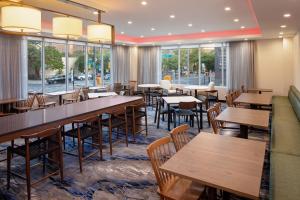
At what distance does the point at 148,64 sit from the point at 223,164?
391 inches

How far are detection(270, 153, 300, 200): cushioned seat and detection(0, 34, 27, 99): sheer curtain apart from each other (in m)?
6.94

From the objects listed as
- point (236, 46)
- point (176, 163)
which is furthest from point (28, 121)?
point (236, 46)

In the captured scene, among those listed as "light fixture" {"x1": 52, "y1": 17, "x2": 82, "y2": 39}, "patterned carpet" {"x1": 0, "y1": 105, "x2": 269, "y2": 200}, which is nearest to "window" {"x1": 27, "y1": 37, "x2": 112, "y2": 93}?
"light fixture" {"x1": 52, "y1": 17, "x2": 82, "y2": 39}

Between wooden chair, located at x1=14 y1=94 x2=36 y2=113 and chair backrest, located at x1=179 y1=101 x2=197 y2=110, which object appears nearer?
chair backrest, located at x1=179 y1=101 x2=197 y2=110

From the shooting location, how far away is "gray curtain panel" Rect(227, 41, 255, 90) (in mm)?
9133

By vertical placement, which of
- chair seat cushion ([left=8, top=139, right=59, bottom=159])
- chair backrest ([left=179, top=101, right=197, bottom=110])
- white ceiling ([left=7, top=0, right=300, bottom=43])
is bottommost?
chair seat cushion ([left=8, top=139, right=59, bottom=159])

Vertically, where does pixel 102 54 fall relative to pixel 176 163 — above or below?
above

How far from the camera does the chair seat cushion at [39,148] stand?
111 inches

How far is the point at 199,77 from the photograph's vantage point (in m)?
10.9

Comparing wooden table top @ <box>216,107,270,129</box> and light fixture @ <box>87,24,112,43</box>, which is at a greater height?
light fixture @ <box>87,24,112,43</box>

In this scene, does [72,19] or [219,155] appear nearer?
[219,155]

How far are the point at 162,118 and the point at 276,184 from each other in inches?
186

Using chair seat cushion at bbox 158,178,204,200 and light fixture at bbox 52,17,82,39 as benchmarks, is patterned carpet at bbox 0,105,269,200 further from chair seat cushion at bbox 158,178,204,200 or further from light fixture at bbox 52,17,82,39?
light fixture at bbox 52,17,82,39

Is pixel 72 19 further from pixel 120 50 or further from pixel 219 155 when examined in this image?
pixel 120 50
